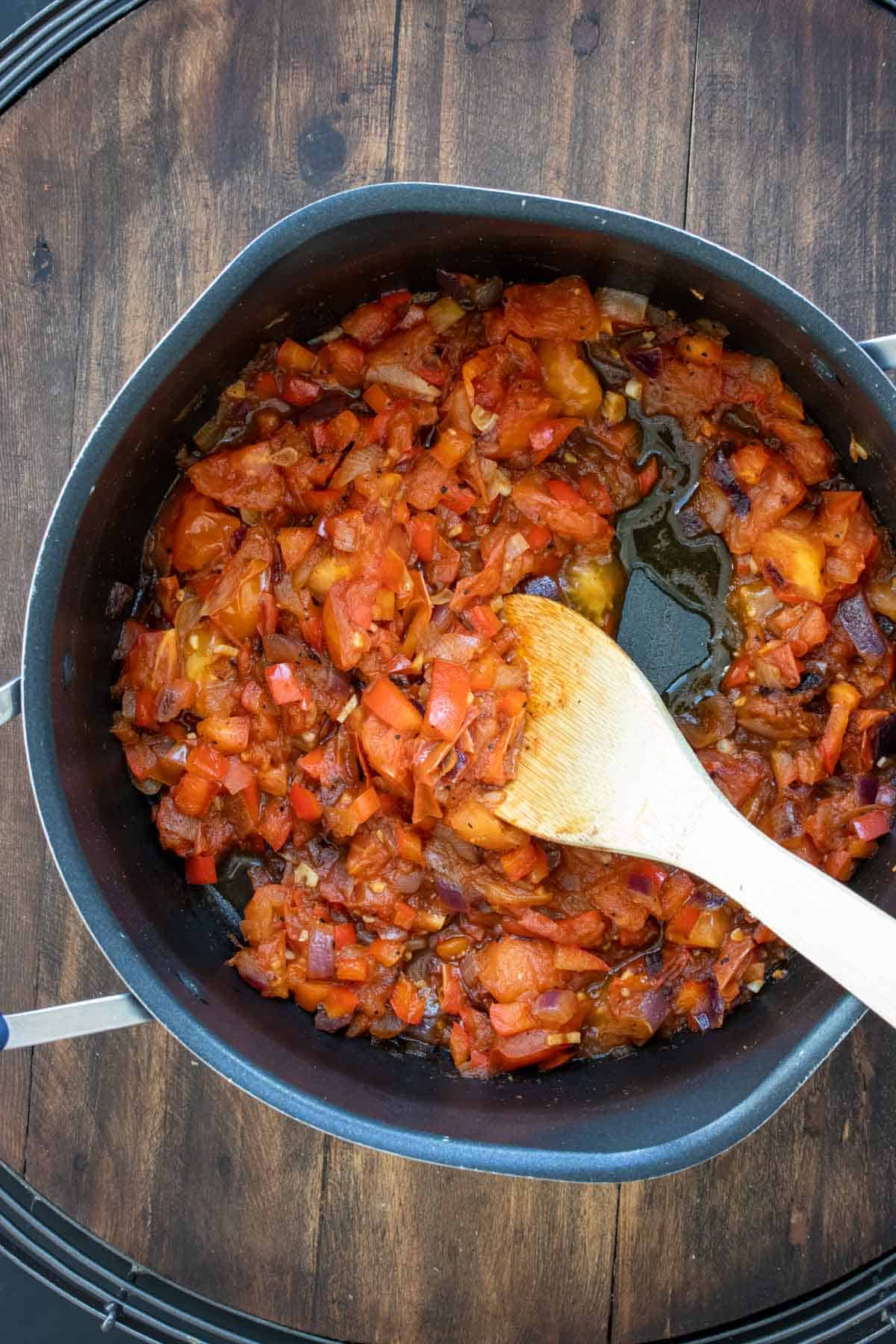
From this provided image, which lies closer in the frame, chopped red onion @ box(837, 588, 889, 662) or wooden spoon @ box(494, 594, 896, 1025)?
wooden spoon @ box(494, 594, 896, 1025)

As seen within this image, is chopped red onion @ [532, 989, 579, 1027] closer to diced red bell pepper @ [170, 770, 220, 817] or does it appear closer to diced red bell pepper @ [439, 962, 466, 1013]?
diced red bell pepper @ [439, 962, 466, 1013]

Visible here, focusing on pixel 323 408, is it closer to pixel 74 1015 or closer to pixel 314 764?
pixel 314 764

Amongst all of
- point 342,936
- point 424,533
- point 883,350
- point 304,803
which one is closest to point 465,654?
point 424,533

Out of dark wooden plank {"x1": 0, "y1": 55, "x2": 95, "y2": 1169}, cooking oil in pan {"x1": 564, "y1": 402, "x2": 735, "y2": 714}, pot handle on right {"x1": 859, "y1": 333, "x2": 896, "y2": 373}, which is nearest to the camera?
pot handle on right {"x1": 859, "y1": 333, "x2": 896, "y2": 373}

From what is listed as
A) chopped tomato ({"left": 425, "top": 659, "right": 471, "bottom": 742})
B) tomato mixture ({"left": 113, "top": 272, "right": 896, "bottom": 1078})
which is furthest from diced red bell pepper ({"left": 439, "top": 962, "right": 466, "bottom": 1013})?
chopped tomato ({"left": 425, "top": 659, "right": 471, "bottom": 742})

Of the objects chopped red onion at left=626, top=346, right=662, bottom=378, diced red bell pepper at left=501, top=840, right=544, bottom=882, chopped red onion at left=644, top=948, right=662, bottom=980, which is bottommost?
chopped red onion at left=644, top=948, right=662, bottom=980

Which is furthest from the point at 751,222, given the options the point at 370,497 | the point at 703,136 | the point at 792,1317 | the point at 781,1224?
the point at 792,1317

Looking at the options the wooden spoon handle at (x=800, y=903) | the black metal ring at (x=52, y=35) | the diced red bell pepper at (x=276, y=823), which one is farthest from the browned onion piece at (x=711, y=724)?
the black metal ring at (x=52, y=35)

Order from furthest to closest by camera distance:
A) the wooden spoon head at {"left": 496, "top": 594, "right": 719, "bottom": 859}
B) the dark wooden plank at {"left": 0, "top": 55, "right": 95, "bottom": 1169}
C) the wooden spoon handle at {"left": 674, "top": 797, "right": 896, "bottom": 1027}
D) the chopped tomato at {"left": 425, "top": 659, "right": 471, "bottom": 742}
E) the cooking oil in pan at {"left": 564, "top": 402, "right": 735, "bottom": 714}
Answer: the cooking oil in pan at {"left": 564, "top": 402, "right": 735, "bottom": 714} < the dark wooden plank at {"left": 0, "top": 55, "right": 95, "bottom": 1169} < the chopped tomato at {"left": 425, "top": 659, "right": 471, "bottom": 742} < the wooden spoon head at {"left": 496, "top": 594, "right": 719, "bottom": 859} < the wooden spoon handle at {"left": 674, "top": 797, "right": 896, "bottom": 1027}
